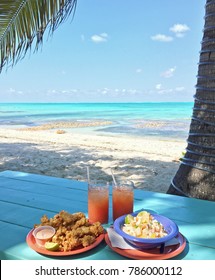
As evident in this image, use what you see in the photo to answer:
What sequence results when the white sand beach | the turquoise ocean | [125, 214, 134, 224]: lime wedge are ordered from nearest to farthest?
[125, 214, 134, 224]: lime wedge
the white sand beach
the turquoise ocean

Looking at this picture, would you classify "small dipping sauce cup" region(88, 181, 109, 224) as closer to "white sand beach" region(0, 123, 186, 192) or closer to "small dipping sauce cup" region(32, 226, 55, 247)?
"small dipping sauce cup" region(32, 226, 55, 247)

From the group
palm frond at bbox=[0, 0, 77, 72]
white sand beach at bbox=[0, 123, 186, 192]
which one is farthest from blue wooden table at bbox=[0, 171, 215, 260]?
white sand beach at bbox=[0, 123, 186, 192]

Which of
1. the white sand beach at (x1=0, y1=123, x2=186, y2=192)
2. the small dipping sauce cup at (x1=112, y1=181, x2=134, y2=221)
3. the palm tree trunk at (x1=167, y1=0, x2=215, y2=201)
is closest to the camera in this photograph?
the small dipping sauce cup at (x1=112, y1=181, x2=134, y2=221)

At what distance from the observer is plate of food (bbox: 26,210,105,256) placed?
102 cm

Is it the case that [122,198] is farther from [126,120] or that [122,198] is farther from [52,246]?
[126,120]

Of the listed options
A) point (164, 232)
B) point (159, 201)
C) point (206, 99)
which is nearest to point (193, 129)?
point (206, 99)

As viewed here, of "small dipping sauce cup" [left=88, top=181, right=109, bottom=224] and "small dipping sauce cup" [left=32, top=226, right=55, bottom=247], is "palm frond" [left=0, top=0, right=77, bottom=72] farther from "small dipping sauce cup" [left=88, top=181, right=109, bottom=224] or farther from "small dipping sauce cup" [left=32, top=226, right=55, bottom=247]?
"small dipping sauce cup" [left=32, top=226, right=55, bottom=247]

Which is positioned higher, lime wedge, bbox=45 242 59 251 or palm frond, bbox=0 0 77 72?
palm frond, bbox=0 0 77 72

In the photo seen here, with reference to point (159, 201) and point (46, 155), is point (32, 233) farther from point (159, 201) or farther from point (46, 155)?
point (46, 155)

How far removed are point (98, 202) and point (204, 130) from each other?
4.13ft

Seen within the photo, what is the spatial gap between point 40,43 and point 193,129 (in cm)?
151

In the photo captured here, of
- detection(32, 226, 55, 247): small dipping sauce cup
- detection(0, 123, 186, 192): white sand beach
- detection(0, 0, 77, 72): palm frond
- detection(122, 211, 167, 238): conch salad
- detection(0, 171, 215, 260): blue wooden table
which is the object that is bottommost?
detection(0, 123, 186, 192): white sand beach

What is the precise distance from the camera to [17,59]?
254cm

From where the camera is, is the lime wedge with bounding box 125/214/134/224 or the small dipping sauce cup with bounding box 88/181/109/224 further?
the small dipping sauce cup with bounding box 88/181/109/224
